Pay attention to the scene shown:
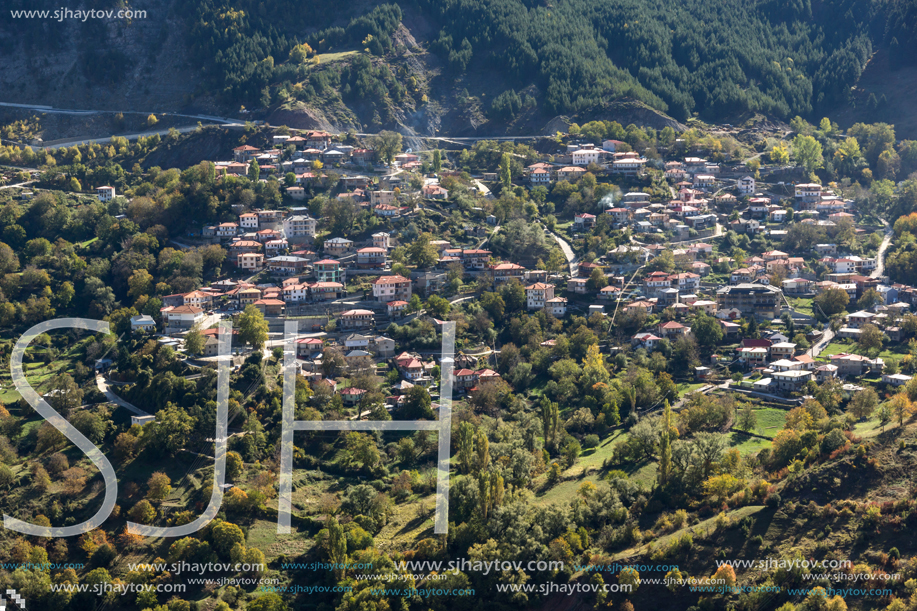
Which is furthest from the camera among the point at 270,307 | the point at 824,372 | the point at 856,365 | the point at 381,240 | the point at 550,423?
the point at 381,240

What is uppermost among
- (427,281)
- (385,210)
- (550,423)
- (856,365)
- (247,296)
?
(385,210)

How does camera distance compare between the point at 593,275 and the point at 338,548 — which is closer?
the point at 338,548

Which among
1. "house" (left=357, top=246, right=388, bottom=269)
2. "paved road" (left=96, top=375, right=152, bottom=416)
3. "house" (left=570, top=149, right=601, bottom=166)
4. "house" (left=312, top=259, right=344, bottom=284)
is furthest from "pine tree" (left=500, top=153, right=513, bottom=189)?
"paved road" (left=96, top=375, right=152, bottom=416)

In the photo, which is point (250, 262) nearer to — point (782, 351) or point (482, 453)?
point (482, 453)

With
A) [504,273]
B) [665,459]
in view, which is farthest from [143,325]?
[665,459]

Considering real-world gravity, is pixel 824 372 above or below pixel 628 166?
below

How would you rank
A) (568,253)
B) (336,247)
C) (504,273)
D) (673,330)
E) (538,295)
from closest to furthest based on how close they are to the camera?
(673,330) < (538,295) < (504,273) < (336,247) < (568,253)

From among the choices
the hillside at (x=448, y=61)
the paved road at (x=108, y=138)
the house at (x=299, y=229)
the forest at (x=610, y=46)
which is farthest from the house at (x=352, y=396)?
the forest at (x=610, y=46)

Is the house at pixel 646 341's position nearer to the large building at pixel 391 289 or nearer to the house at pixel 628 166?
the large building at pixel 391 289
